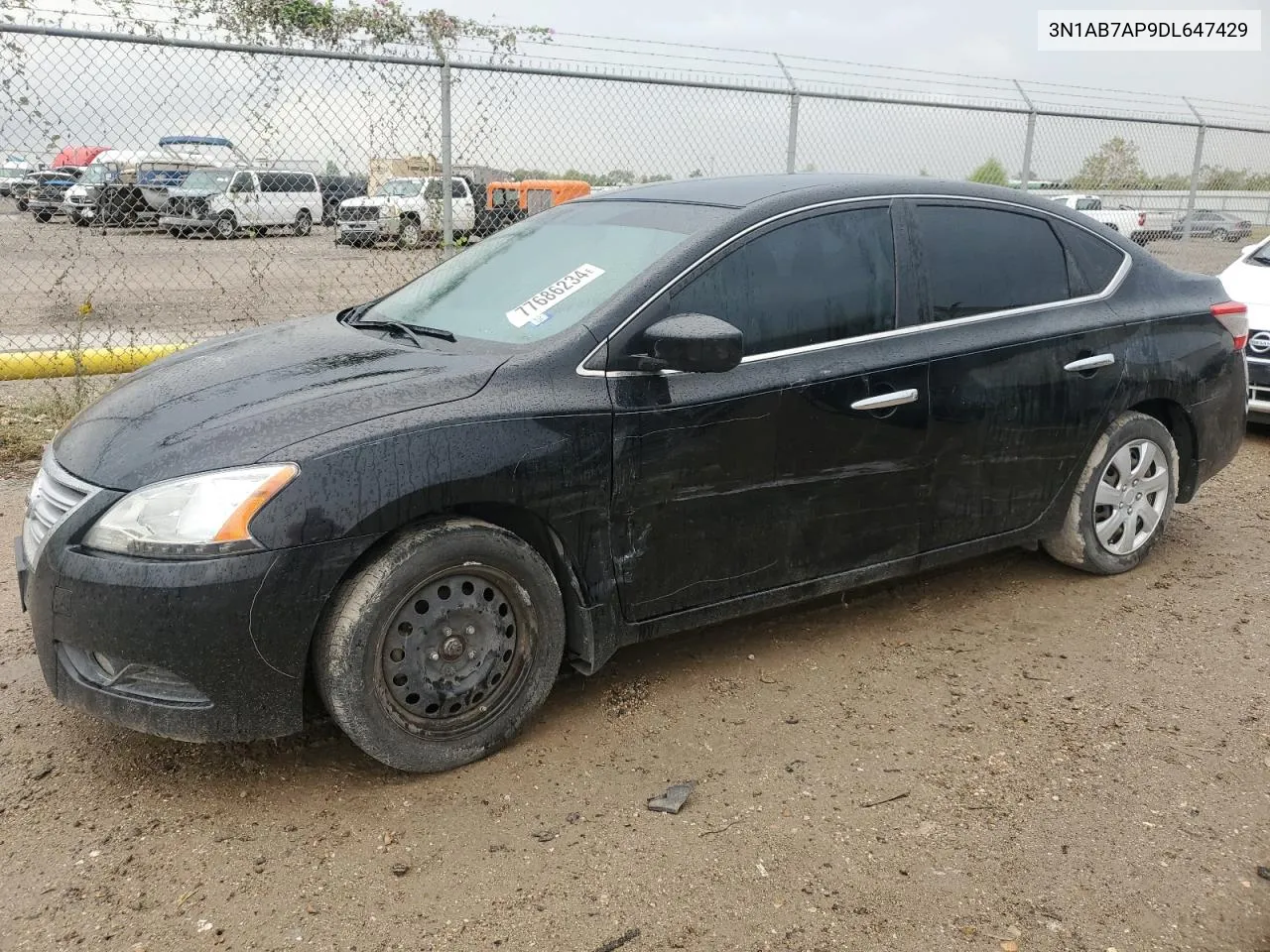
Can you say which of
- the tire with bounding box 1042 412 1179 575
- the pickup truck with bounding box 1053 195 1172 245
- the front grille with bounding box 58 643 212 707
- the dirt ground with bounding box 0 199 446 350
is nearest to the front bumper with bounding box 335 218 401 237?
the dirt ground with bounding box 0 199 446 350

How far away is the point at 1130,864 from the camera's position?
255 cm

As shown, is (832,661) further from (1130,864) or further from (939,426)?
(1130,864)

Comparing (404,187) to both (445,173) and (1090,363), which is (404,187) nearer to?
(445,173)

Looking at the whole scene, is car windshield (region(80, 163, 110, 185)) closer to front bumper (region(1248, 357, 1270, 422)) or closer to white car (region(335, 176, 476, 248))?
white car (region(335, 176, 476, 248))

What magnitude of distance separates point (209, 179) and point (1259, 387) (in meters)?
7.40

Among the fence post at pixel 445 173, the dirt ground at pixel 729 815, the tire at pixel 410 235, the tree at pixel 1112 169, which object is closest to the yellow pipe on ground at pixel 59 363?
the tire at pixel 410 235

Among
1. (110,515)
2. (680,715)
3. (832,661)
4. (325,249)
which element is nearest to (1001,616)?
(832,661)

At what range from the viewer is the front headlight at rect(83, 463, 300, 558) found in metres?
2.52

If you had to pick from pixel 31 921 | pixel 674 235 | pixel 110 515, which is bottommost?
pixel 31 921

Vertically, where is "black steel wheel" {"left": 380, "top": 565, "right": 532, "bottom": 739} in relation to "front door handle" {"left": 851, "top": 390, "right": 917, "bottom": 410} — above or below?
below

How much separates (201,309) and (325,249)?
3638 mm

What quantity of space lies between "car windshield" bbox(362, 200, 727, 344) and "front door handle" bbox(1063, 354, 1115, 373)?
5.21 feet

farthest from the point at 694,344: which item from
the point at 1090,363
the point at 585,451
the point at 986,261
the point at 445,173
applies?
the point at 445,173

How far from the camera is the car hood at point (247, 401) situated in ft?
8.70
